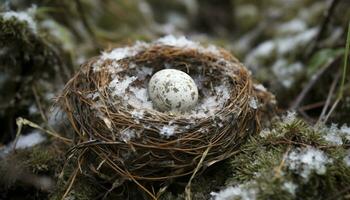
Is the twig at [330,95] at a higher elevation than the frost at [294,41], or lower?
lower

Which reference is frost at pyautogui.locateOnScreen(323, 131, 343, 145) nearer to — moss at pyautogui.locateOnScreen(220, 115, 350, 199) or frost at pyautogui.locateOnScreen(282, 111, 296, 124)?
moss at pyautogui.locateOnScreen(220, 115, 350, 199)

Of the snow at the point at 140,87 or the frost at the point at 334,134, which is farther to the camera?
the snow at the point at 140,87

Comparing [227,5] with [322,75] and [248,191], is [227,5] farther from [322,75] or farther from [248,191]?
[248,191]

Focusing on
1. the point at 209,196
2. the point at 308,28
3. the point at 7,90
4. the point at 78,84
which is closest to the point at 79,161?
the point at 78,84

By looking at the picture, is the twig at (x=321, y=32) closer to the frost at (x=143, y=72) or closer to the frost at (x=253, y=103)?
the frost at (x=253, y=103)

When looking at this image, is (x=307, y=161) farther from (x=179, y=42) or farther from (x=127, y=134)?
(x=179, y=42)

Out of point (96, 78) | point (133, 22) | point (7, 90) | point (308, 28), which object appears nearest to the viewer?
point (96, 78)

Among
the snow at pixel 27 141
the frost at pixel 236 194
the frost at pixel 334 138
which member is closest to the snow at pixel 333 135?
the frost at pixel 334 138
